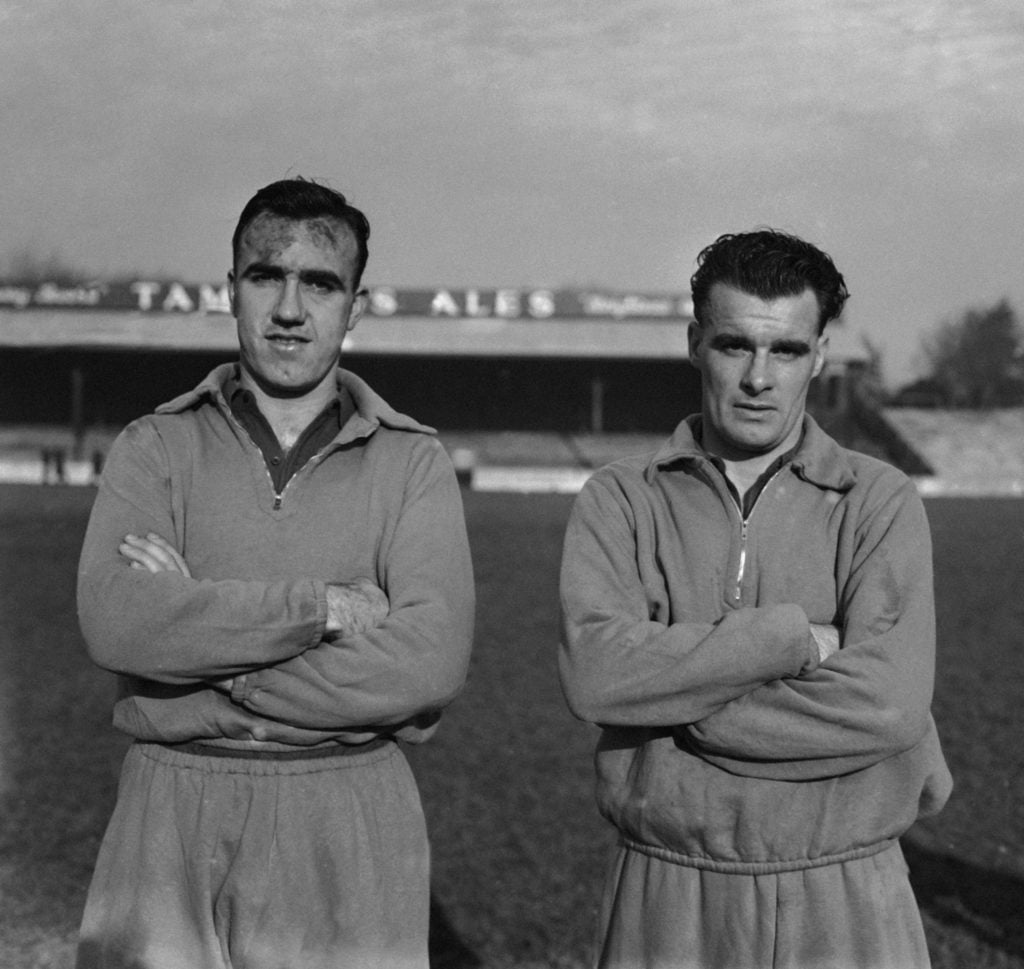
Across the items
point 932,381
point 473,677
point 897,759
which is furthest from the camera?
point 932,381

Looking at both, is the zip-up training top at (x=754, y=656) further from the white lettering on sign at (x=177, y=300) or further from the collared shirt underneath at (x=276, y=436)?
the white lettering on sign at (x=177, y=300)

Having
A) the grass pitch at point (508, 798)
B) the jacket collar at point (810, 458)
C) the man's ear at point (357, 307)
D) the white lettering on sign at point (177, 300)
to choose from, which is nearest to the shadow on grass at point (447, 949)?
the grass pitch at point (508, 798)

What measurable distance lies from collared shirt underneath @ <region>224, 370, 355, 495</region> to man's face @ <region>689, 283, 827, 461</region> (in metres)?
0.92

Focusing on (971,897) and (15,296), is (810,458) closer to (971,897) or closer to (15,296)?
(971,897)

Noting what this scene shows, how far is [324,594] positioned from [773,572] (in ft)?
3.36

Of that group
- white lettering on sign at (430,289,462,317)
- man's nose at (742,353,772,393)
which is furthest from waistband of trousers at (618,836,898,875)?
white lettering on sign at (430,289,462,317)

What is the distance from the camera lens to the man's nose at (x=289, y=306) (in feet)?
10.2

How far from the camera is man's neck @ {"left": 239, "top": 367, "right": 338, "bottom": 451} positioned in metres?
3.24

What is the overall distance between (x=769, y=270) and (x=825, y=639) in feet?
2.74

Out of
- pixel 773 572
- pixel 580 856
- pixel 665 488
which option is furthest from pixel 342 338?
pixel 580 856

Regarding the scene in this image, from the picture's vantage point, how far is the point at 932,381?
69250 mm

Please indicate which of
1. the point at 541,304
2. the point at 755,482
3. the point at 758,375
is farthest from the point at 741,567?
the point at 541,304

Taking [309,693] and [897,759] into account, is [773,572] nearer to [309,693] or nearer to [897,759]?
[897,759]

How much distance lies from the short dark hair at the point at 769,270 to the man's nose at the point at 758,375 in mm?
144
